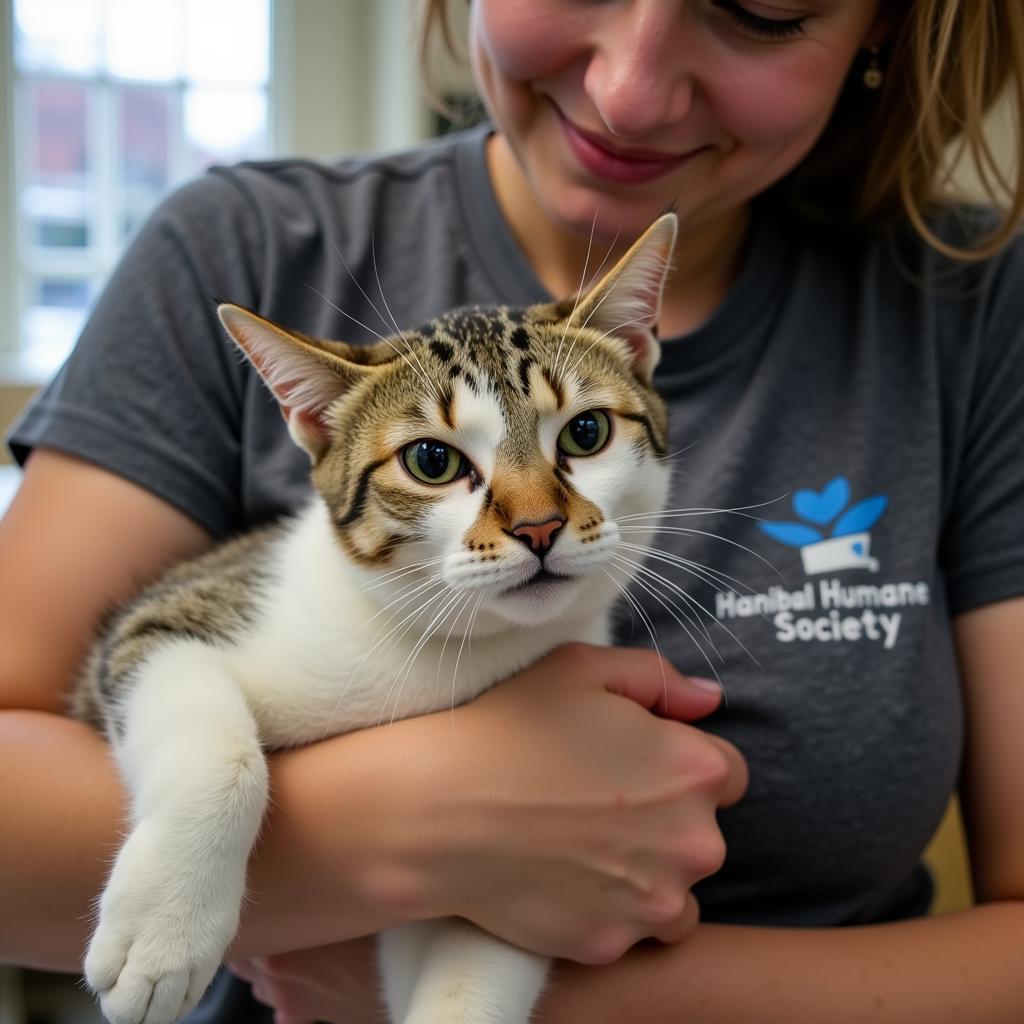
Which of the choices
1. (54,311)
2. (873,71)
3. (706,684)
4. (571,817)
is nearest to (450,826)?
(571,817)

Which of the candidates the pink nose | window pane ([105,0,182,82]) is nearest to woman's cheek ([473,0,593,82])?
the pink nose

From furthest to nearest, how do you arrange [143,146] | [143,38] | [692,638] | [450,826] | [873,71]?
[143,146]
[143,38]
[873,71]
[692,638]
[450,826]

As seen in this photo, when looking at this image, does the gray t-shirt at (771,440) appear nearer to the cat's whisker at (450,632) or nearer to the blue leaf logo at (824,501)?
the blue leaf logo at (824,501)

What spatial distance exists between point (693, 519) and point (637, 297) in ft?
0.95

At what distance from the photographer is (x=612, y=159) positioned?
107 cm

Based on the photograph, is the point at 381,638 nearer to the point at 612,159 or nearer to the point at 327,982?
the point at 327,982

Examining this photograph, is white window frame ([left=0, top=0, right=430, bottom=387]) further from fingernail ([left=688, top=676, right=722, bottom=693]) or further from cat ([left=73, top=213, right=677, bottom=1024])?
fingernail ([left=688, top=676, right=722, bottom=693])

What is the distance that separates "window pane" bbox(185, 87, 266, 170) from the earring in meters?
3.02

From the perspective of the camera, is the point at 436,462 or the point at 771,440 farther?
the point at 771,440

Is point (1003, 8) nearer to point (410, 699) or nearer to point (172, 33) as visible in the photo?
point (410, 699)

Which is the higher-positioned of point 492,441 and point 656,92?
point 656,92

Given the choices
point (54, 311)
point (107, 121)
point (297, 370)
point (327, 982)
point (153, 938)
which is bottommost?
point (54, 311)

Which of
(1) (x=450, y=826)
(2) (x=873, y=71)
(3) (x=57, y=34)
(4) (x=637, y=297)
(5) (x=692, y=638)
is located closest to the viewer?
(1) (x=450, y=826)

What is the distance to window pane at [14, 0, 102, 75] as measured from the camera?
3.54 meters
